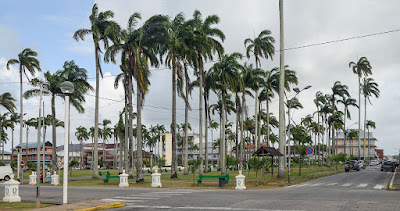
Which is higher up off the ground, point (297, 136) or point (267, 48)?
point (267, 48)

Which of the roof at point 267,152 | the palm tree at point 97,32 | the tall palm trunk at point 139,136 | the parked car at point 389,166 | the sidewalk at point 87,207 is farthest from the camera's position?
the parked car at point 389,166

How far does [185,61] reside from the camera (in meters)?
48.1

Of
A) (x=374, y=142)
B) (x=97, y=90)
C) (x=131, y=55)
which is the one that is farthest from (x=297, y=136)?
(x=374, y=142)

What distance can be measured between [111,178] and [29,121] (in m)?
79.6

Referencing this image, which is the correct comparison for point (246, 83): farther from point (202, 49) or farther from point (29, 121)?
point (29, 121)

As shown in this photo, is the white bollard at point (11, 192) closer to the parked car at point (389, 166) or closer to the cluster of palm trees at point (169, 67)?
the cluster of palm trees at point (169, 67)

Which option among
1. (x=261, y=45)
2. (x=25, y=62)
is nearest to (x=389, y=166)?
(x=261, y=45)

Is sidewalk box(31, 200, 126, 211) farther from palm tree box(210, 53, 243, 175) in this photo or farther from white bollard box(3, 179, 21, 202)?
palm tree box(210, 53, 243, 175)

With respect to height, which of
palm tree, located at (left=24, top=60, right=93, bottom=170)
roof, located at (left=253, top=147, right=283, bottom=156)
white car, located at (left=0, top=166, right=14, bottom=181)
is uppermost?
palm tree, located at (left=24, top=60, right=93, bottom=170)

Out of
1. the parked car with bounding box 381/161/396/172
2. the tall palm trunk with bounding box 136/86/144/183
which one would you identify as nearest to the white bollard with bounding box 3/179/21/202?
the tall palm trunk with bounding box 136/86/144/183

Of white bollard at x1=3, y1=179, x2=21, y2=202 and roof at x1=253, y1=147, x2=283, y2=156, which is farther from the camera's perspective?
roof at x1=253, y1=147, x2=283, y2=156

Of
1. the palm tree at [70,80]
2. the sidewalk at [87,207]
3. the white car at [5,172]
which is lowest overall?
the white car at [5,172]

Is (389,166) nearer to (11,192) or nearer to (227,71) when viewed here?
(227,71)

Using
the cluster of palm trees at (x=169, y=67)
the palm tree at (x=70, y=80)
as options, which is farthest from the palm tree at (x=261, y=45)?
the palm tree at (x=70, y=80)
